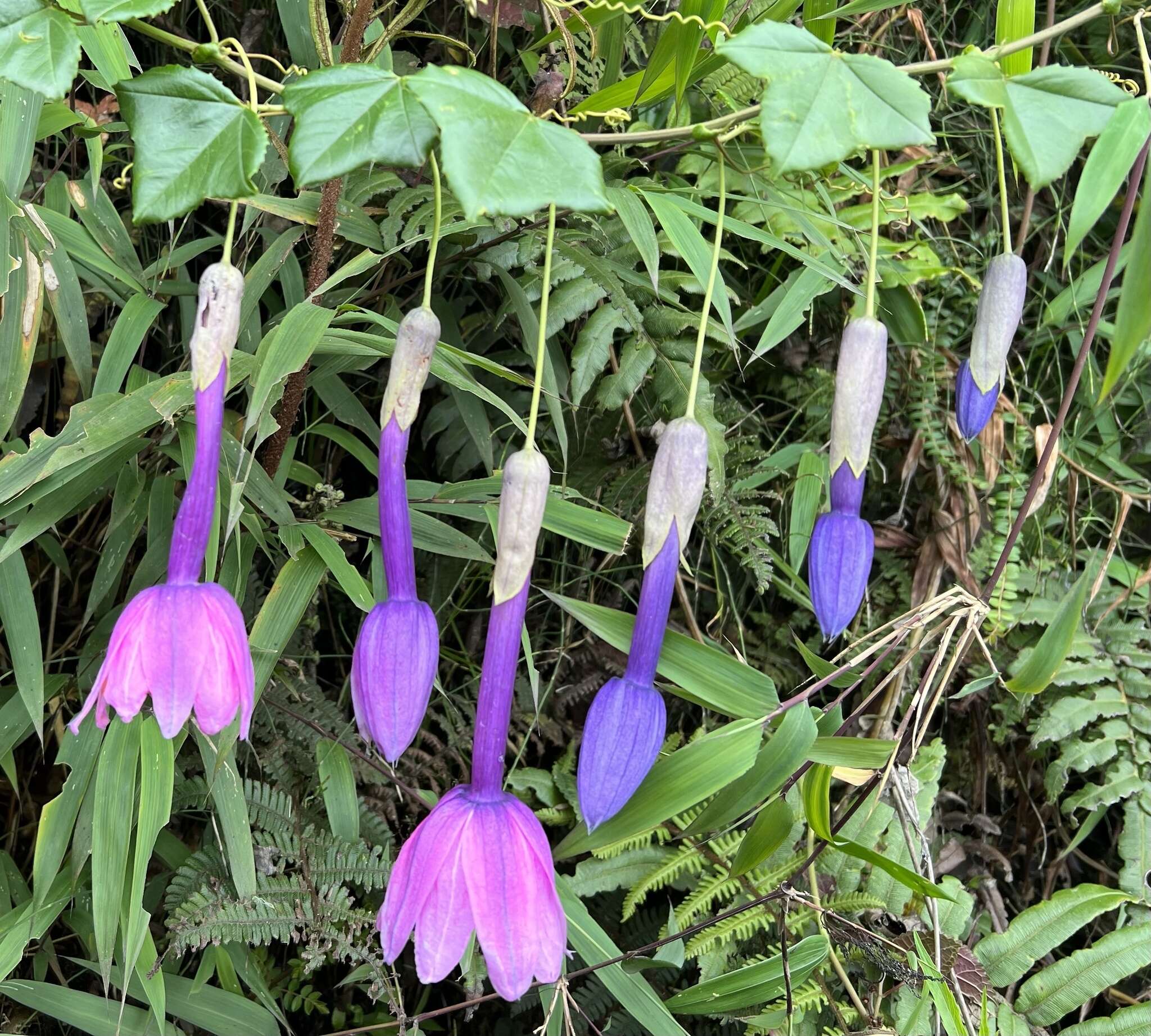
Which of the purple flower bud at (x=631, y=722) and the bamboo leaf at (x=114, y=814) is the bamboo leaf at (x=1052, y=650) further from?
the bamboo leaf at (x=114, y=814)

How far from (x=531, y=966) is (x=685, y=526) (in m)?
0.29

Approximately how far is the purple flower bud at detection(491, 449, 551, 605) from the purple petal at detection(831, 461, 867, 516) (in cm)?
21

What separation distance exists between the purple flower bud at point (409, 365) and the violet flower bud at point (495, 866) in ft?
0.28

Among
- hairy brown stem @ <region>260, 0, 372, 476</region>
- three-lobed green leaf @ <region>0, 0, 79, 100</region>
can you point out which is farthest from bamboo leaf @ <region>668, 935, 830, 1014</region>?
three-lobed green leaf @ <region>0, 0, 79, 100</region>

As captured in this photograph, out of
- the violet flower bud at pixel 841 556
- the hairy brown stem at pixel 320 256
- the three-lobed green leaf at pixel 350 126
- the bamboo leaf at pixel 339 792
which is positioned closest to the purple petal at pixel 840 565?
the violet flower bud at pixel 841 556

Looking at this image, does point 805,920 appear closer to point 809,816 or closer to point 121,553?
point 809,816

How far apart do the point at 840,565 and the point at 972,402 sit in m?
0.15

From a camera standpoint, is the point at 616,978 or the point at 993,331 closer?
the point at 993,331

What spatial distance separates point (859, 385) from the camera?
2.09 feet

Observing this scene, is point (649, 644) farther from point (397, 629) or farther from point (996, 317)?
point (996, 317)

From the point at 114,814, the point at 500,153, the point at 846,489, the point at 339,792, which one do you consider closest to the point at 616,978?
the point at 339,792

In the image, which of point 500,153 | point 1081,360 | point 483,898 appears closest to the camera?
point 500,153

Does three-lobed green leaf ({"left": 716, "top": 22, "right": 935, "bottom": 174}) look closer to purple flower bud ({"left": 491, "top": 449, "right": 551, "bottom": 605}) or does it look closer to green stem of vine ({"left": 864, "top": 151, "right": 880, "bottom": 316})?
green stem of vine ({"left": 864, "top": 151, "right": 880, "bottom": 316})

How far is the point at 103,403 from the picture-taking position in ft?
3.19
